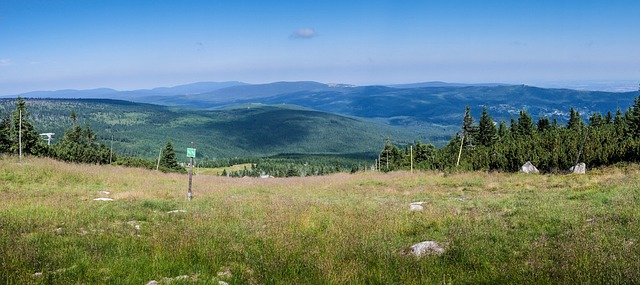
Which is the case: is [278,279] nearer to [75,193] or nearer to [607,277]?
[607,277]

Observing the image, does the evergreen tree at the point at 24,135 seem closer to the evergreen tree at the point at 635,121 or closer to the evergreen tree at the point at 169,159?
the evergreen tree at the point at 169,159

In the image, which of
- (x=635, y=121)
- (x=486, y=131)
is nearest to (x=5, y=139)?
(x=486, y=131)

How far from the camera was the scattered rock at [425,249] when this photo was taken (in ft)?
28.2

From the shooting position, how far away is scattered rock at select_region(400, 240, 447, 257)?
8609mm

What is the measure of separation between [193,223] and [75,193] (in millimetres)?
12692

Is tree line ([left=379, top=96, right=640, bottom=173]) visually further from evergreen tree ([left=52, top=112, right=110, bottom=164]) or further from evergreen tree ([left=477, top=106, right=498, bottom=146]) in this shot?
evergreen tree ([left=52, top=112, right=110, bottom=164])

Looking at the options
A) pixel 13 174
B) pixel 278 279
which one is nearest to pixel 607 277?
pixel 278 279

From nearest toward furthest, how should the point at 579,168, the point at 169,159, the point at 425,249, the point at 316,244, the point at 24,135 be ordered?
the point at 425,249, the point at 316,244, the point at 579,168, the point at 24,135, the point at 169,159

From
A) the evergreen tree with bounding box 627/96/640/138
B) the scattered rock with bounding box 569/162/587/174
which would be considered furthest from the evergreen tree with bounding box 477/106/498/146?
the scattered rock with bounding box 569/162/587/174

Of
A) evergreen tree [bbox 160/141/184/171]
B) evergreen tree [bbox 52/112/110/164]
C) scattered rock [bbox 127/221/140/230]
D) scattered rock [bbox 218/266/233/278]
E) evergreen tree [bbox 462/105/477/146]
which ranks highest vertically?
evergreen tree [bbox 462/105/477/146]

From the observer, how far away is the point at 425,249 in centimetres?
882

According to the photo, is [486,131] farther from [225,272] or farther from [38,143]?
[38,143]

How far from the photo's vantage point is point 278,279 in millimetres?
7074

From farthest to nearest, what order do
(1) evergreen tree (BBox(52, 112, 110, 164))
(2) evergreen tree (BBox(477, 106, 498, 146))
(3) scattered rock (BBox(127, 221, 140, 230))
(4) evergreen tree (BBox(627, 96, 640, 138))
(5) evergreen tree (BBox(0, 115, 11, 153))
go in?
(2) evergreen tree (BBox(477, 106, 498, 146)) < (1) evergreen tree (BBox(52, 112, 110, 164)) < (5) evergreen tree (BBox(0, 115, 11, 153)) < (4) evergreen tree (BBox(627, 96, 640, 138)) < (3) scattered rock (BBox(127, 221, 140, 230))
